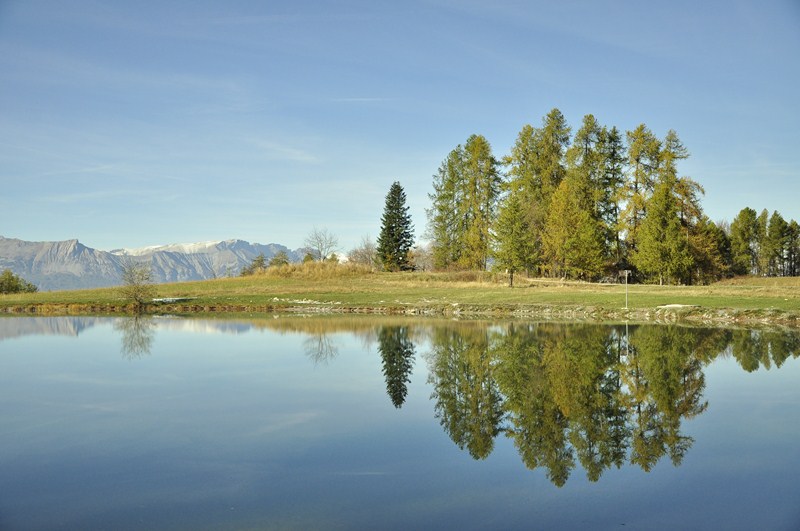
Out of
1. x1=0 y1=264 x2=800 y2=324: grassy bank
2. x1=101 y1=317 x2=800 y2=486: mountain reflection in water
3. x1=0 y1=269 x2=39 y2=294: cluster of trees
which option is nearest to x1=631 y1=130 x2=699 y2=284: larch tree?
x1=0 y1=264 x2=800 y2=324: grassy bank

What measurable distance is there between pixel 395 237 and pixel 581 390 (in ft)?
200

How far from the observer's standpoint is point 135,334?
28.3m

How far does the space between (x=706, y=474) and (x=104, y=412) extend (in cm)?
1047

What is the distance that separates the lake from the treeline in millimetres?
34120

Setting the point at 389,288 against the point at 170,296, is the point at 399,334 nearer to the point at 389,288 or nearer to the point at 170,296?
the point at 389,288

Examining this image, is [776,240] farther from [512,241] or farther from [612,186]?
[512,241]

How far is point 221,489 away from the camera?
7.97 meters

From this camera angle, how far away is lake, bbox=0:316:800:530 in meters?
7.30

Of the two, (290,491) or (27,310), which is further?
(27,310)

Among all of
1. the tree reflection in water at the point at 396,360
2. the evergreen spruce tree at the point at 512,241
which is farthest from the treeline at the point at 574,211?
the tree reflection in water at the point at 396,360

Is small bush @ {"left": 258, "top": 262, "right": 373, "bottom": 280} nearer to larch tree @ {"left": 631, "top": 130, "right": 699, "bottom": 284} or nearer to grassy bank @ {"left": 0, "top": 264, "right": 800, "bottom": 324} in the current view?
grassy bank @ {"left": 0, "top": 264, "right": 800, "bottom": 324}

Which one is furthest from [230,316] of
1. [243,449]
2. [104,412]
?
[243,449]

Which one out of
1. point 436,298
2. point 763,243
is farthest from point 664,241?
point 763,243

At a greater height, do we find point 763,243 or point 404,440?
point 763,243
